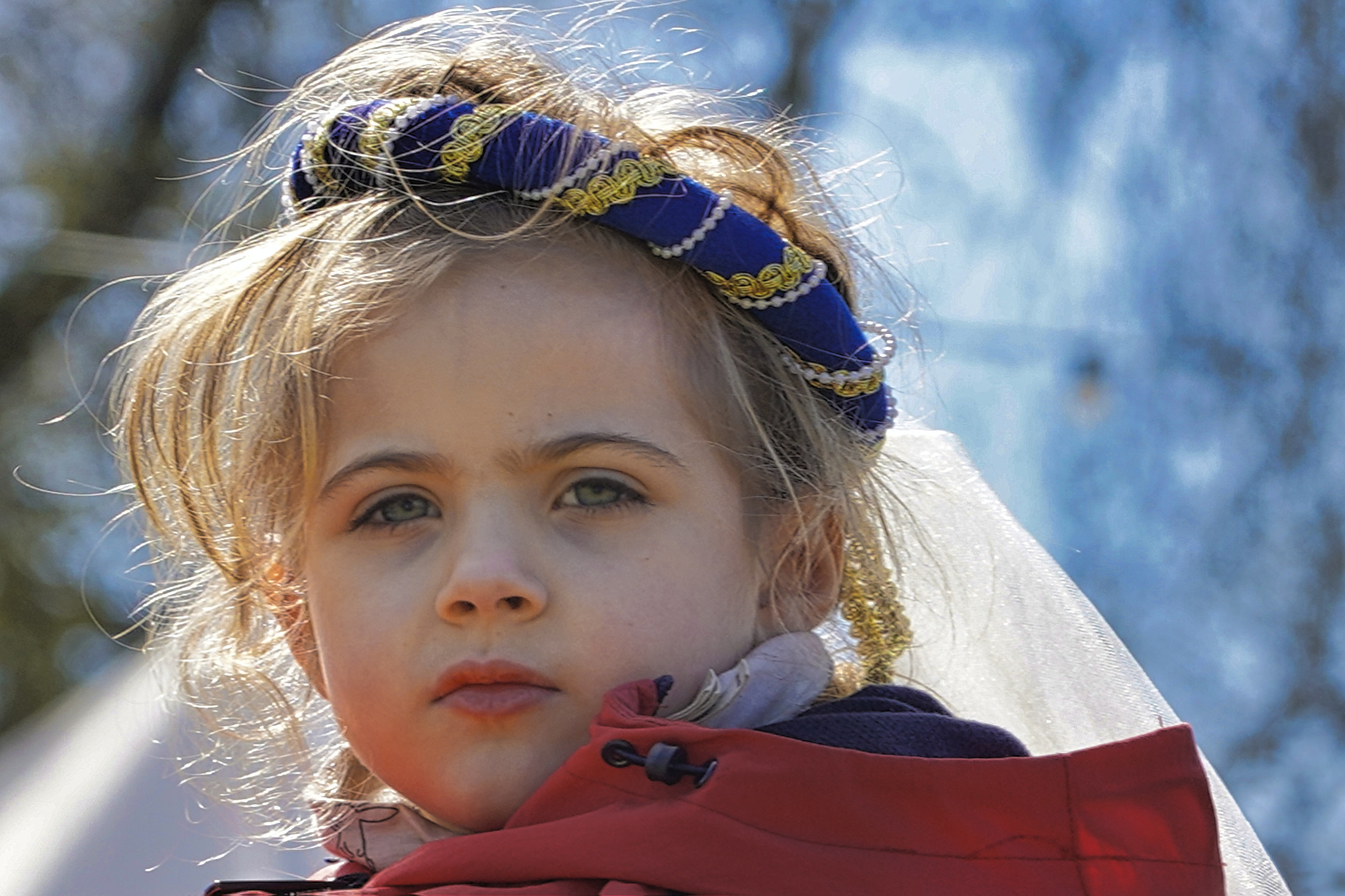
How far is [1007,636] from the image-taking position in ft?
4.88

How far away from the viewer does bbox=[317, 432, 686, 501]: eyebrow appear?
119 centimetres

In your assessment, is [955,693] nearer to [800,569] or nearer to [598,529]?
[800,569]

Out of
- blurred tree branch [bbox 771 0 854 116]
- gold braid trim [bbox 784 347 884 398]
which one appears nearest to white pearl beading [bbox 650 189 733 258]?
gold braid trim [bbox 784 347 884 398]

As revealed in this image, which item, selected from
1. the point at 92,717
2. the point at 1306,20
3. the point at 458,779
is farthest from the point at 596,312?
the point at 1306,20

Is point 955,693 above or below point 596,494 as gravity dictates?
below

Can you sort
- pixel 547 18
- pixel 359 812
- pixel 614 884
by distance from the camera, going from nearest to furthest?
pixel 614 884
pixel 359 812
pixel 547 18

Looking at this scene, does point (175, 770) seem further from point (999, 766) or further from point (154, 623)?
point (999, 766)

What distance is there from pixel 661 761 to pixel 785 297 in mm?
467

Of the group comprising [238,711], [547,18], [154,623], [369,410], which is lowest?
[238,711]

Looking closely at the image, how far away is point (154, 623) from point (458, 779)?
677 mm

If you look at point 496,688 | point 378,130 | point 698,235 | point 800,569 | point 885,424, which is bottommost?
point 496,688

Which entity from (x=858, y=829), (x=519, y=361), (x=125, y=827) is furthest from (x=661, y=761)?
(x=125, y=827)

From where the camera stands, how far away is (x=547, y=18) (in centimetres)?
154

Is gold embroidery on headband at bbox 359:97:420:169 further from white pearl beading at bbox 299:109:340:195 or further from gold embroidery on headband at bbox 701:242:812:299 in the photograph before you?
gold embroidery on headband at bbox 701:242:812:299
